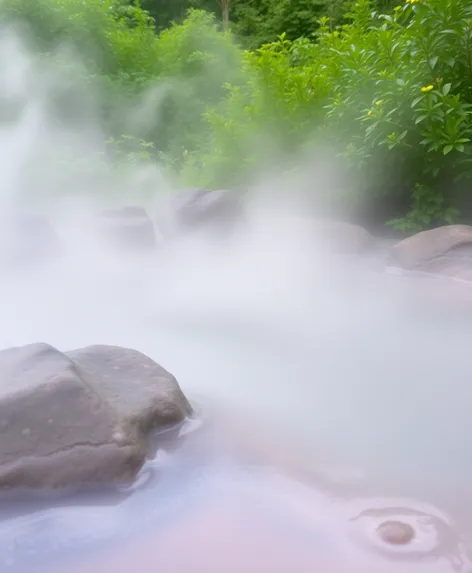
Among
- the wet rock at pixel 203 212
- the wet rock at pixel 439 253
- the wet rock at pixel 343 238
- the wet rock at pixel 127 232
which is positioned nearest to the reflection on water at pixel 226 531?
the wet rock at pixel 439 253

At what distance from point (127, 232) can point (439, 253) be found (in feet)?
10.3

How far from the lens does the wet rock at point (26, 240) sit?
19.2 ft

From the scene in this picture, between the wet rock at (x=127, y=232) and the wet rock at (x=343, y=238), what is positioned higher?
the wet rock at (x=127, y=232)

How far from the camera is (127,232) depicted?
6637 mm

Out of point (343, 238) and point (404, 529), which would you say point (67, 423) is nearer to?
point (404, 529)

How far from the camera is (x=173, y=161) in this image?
11.4m

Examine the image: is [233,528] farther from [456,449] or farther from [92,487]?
[456,449]

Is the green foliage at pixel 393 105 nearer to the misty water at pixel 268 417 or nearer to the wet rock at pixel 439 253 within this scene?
the wet rock at pixel 439 253

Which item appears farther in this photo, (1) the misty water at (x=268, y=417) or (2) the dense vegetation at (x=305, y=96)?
(2) the dense vegetation at (x=305, y=96)

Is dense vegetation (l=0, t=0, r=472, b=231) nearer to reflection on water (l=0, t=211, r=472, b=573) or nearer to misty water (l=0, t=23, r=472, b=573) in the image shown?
misty water (l=0, t=23, r=472, b=573)

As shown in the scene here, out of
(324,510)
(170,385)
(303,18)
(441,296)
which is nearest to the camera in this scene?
(324,510)

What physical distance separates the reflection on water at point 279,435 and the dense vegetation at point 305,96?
Result: 1837 mm

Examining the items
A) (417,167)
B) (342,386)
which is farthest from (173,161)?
(342,386)

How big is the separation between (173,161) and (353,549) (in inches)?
396
